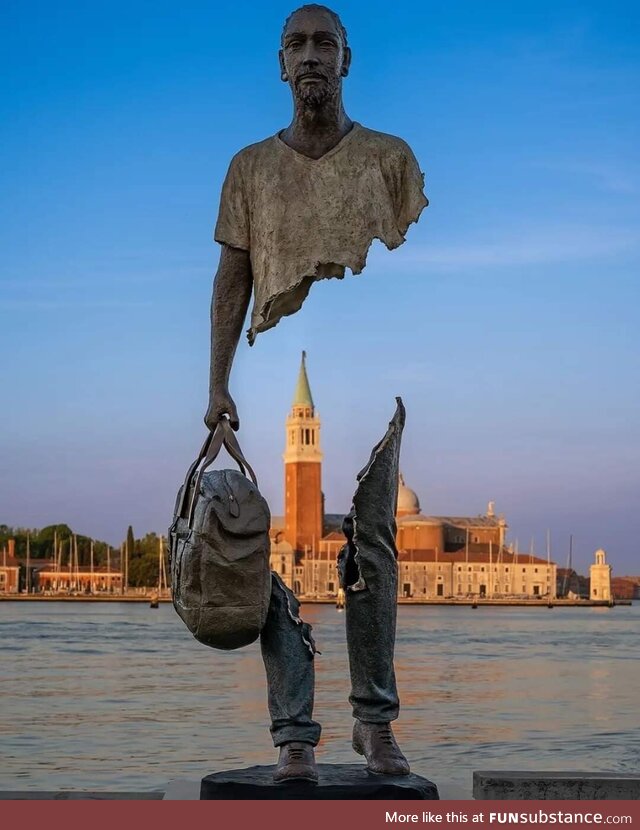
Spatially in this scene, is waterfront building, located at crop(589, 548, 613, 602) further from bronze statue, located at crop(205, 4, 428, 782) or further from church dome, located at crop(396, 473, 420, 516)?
bronze statue, located at crop(205, 4, 428, 782)

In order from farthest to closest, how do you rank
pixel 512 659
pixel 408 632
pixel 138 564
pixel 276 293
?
pixel 138 564 < pixel 408 632 < pixel 512 659 < pixel 276 293

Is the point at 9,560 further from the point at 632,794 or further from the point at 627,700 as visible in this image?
the point at 632,794

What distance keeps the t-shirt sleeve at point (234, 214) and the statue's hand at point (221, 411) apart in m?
0.45

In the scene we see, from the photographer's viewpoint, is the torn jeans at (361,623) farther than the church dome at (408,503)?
No

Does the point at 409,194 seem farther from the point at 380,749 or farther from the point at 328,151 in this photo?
the point at 380,749

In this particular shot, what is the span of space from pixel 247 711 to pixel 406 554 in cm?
10477

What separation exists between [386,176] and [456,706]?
776 inches

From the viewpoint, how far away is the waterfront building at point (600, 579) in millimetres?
136875

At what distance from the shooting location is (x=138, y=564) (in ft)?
374

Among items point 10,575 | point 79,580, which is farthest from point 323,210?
point 10,575

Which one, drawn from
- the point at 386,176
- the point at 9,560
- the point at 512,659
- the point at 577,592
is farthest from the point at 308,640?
the point at 577,592

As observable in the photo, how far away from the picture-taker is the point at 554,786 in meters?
4.59

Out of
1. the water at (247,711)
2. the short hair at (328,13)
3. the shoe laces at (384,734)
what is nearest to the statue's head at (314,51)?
the short hair at (328,13)

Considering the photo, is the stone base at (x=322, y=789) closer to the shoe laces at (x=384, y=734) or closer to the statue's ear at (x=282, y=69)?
the shoe laces at (x=384, y=734)
